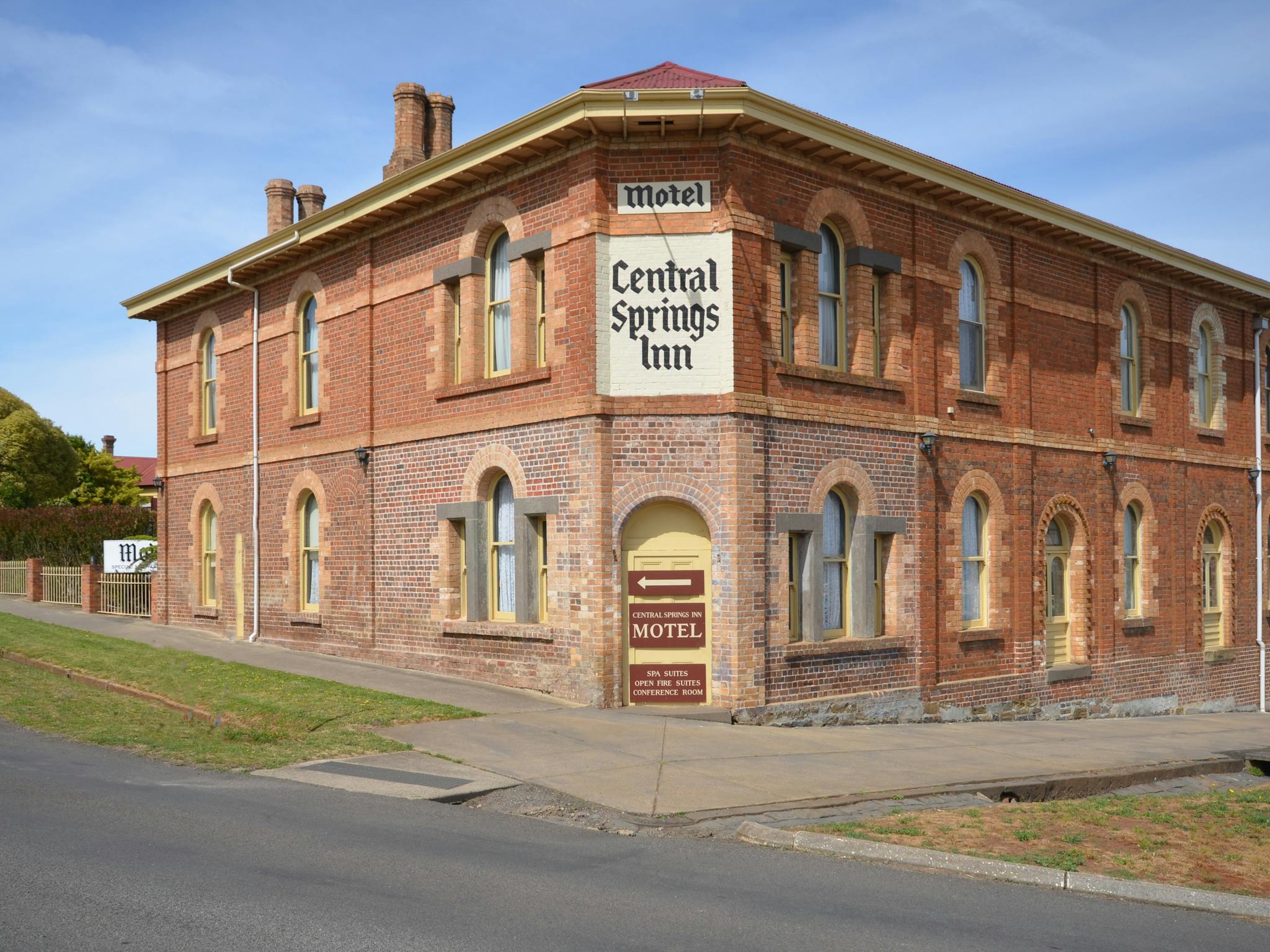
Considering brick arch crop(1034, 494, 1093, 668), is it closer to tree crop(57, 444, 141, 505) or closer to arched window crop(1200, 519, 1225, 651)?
arched window crop(1200, 519, 1225, 651)

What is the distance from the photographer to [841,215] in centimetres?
1652

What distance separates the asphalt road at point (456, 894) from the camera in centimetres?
599

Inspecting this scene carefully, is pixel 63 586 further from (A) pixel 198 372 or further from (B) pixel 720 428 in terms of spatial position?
(B) pixel 720 428

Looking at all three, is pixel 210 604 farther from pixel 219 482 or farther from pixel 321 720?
pixel 321 720

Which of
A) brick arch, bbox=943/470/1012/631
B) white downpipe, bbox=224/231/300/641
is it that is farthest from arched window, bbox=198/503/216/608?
brick arch, bbox=943/470/1012/631

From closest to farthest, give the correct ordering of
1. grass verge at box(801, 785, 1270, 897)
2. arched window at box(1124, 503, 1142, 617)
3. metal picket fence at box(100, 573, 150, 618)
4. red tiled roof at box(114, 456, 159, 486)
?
grass verge at box(801, 785, 1270, 897), arched window at box(1124, 503, 1142, 617), metal picket fence at box(100, 573, 150, 618), red tiled roof at box(114, 456, 159, 486)

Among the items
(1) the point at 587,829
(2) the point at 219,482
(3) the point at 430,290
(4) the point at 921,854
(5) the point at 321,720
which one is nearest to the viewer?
(4) the point at 921,854

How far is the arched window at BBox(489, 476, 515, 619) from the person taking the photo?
54.7ft

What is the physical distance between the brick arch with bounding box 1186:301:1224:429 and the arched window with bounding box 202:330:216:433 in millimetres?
19697

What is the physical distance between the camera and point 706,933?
20.4 ft


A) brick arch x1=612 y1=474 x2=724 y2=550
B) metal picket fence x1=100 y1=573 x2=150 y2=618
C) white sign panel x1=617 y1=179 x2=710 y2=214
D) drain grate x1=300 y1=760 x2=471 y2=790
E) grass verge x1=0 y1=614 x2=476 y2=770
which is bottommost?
drain grate x1=300 y1=760 x2=471 y2=790

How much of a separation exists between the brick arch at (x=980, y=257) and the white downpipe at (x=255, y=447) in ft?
40.7

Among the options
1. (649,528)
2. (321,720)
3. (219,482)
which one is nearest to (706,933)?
(321,720)

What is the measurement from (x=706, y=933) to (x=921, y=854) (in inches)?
97.2
